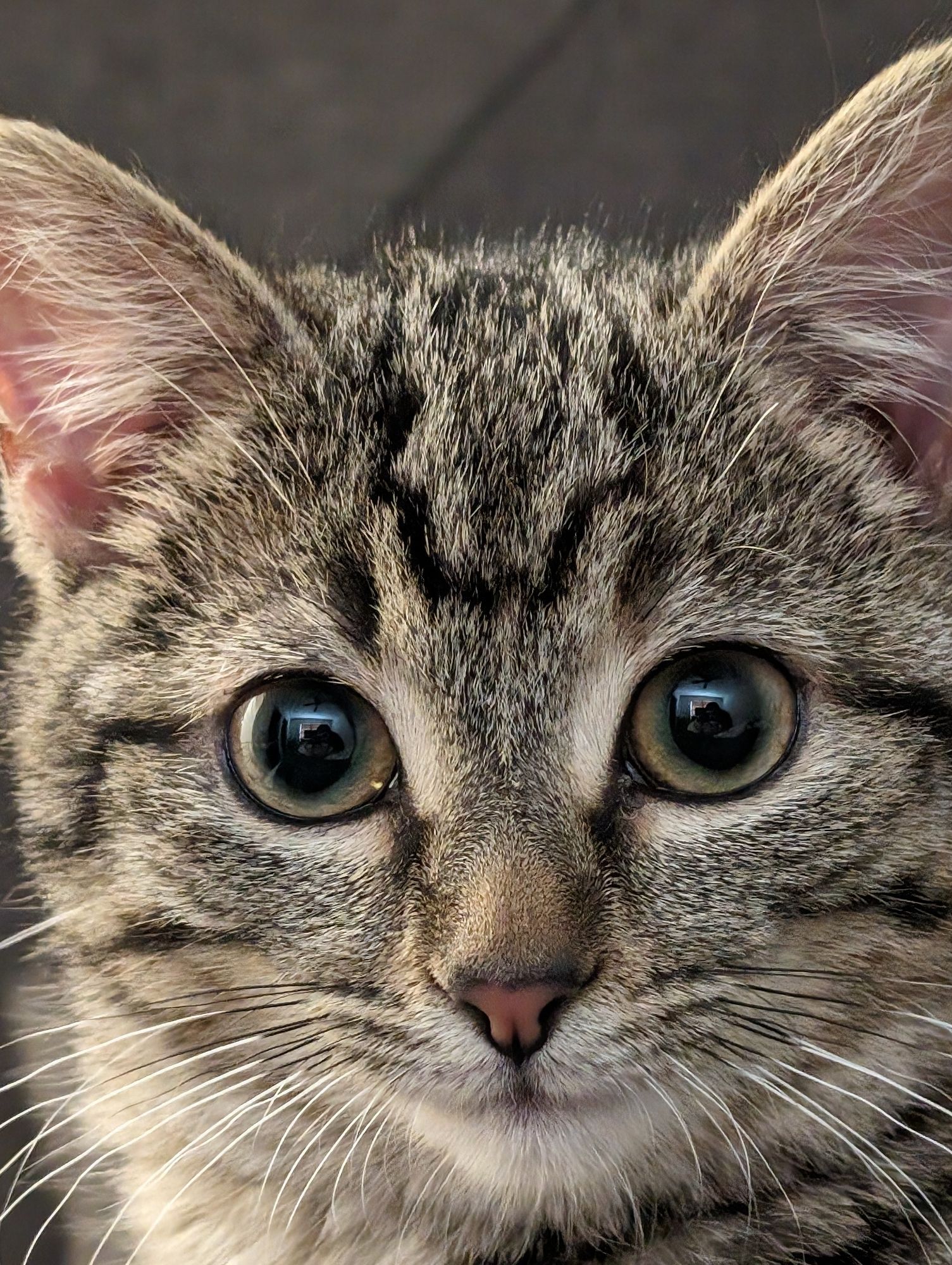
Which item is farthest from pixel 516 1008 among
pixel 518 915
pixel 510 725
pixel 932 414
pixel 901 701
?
pixel 932 414

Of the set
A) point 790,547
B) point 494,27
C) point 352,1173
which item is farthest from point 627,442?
point 494,27

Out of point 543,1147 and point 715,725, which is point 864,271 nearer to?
point 715,725

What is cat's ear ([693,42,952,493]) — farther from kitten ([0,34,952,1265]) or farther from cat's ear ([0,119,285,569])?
cat's ear ([0,119,285,569])

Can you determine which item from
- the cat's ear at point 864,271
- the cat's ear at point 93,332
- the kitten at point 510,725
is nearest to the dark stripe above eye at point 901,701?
the kitten at point 510,725

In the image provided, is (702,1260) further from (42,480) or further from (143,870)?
(42,480)

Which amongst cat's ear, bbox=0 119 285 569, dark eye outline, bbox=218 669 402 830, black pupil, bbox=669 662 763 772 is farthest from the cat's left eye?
cat's ear, bbox=0 119 285 569

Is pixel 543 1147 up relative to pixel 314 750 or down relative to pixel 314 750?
down
